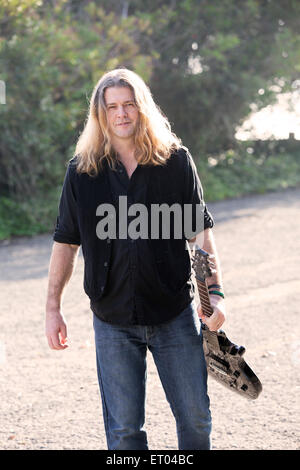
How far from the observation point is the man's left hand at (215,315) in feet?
8.94

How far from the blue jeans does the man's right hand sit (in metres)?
0.22

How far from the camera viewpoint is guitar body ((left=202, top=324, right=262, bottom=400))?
9.07ft

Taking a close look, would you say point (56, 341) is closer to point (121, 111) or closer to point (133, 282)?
point (133, 282)

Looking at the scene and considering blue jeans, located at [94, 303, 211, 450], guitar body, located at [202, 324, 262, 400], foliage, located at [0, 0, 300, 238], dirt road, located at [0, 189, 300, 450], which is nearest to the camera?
blue jeans, located at [94, 303, 211, 450]

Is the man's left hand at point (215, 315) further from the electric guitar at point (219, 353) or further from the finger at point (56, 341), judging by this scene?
the finger at point (56, 341)

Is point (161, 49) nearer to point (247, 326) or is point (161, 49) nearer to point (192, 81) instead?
point (192, 81)

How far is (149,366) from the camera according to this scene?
5.36m

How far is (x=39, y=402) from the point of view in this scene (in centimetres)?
463

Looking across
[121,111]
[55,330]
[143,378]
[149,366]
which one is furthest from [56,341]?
[149,366]

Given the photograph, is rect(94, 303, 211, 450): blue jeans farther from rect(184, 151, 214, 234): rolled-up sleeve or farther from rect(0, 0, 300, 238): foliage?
rect(0, 0, 300, 238): foliage

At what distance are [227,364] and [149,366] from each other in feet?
8.65

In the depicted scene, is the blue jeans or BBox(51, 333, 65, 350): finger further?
BBox(51, 333, 65, 350): finger

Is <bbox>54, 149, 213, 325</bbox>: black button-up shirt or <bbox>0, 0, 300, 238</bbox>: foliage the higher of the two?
<bbox>0, 0, 300, 238</bbox>: foliage

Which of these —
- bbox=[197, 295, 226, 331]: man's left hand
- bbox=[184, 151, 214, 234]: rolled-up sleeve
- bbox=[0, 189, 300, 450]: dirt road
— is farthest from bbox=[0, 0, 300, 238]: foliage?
bbox=[197, 295, 226, 331]: man's left hand
